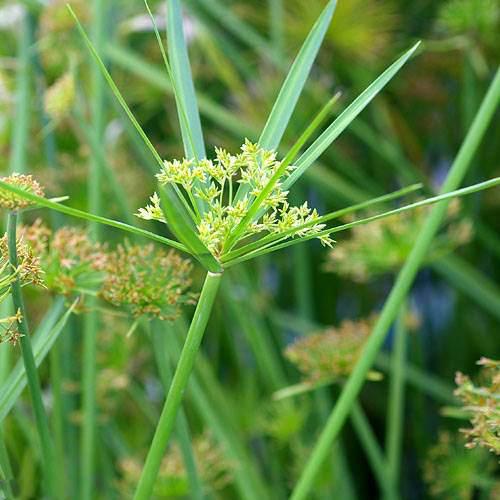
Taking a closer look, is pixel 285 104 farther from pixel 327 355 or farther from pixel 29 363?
pixel 327 355

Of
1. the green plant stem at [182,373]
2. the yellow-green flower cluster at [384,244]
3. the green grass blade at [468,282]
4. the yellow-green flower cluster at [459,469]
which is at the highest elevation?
the green grass blade at [468,282]

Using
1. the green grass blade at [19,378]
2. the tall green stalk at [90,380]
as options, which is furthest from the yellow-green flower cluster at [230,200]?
the tall green stalk at [90,380]

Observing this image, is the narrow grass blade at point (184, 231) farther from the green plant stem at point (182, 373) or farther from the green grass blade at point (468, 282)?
the green grass blade at point (468, 282)

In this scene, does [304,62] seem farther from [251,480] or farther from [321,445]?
[251,480]

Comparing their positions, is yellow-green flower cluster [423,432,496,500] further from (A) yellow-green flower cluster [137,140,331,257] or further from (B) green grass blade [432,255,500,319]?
(A) yellow-green flower cluster [137,140,331,257]

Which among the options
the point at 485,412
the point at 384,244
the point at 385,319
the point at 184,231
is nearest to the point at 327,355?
the point at 384,244

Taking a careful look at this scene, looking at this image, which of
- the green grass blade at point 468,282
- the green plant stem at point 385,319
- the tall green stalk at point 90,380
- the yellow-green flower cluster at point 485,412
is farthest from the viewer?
the green grass blade at point 468,282

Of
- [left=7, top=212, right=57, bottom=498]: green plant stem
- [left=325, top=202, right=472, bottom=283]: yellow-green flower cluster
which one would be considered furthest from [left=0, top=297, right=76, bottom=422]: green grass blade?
[left=325, top=202, right=472, bottom=283]: yellow-green flower cluster

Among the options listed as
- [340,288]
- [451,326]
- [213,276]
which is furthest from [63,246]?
[340,288]
